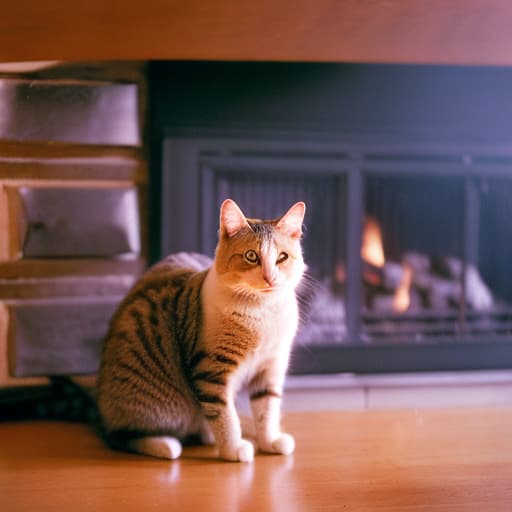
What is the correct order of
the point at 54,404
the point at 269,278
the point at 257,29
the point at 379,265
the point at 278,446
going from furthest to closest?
the point at 379,265
the point at 54,404
the point at 278,446
the point at 269,278
the point at 257,29

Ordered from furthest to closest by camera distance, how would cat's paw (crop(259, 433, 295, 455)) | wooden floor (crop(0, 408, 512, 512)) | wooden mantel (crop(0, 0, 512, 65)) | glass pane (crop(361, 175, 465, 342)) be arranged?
glass pane (crop(361, 175, 465, 342)) < cat's paw (crop(259, 433, 295, 455)) < wooden floor (crop(0, 408, 512, 512)) < wooden mantel (crop(0, 0, 512, 65))

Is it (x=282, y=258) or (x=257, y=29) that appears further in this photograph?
(x=282, y=258)

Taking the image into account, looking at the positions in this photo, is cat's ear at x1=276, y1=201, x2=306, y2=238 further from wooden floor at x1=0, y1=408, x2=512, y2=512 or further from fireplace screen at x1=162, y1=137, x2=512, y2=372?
fireplace screen at x1=162, y1=137, x2=512, y2=372

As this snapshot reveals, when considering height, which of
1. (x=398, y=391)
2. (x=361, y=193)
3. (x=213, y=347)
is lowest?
(x=398, y=391)

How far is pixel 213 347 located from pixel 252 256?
173 mm

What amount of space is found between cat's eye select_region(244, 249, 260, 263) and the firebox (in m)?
0.58

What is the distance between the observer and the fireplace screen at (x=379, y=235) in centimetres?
168

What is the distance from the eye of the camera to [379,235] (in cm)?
183

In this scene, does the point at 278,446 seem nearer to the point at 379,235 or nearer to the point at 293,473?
the point at 293,473

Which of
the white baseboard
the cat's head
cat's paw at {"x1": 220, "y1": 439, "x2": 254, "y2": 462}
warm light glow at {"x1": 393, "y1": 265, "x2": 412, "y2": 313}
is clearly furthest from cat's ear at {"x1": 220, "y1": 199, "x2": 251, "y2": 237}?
warm light glow at {"x1": 393, "y1": 265, "x2": 412, "y2": 313}

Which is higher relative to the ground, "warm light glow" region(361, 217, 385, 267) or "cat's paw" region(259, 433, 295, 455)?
"warm light glow" region(361, 217, 385, 267)

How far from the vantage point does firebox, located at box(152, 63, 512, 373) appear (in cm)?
165

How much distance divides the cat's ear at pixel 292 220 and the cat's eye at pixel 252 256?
7 cm

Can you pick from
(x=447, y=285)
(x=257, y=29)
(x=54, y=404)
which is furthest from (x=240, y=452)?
(x=447, y=285)
